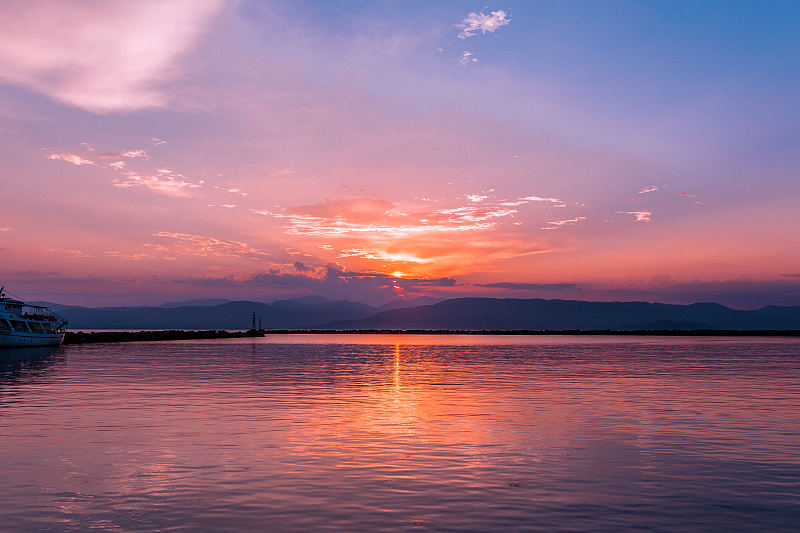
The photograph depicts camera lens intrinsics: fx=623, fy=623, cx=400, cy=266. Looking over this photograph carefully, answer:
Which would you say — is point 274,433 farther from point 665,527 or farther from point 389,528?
point 665,527

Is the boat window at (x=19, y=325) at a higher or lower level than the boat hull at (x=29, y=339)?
higher

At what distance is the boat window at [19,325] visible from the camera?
10756cm

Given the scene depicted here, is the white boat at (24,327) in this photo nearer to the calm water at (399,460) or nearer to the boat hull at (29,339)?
the boat hull at (29,339)

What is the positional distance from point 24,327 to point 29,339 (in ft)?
7.61

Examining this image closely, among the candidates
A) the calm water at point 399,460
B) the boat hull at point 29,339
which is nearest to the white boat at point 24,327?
the boat hull at point 29,339

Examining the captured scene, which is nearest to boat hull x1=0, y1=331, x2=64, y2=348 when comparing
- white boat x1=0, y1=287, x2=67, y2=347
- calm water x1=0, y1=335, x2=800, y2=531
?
white boat x1=0, y1=287, x2=67, y2=347

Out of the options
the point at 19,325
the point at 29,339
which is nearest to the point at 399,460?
the point at 19,325

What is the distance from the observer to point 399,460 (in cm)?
1903

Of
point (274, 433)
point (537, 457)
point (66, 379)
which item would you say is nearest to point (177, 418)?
point (274, 433)

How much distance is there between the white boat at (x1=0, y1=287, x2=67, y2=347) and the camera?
104 metres

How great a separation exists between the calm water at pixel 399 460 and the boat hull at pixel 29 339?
77581mm

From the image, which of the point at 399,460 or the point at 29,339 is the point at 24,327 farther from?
the point at 399,460

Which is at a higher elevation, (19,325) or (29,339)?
(19,325)

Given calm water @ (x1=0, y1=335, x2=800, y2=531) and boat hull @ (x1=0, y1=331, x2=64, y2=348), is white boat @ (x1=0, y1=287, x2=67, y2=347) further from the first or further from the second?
calm water @ (x1=0, y1=335, x2=800, y2=531)
